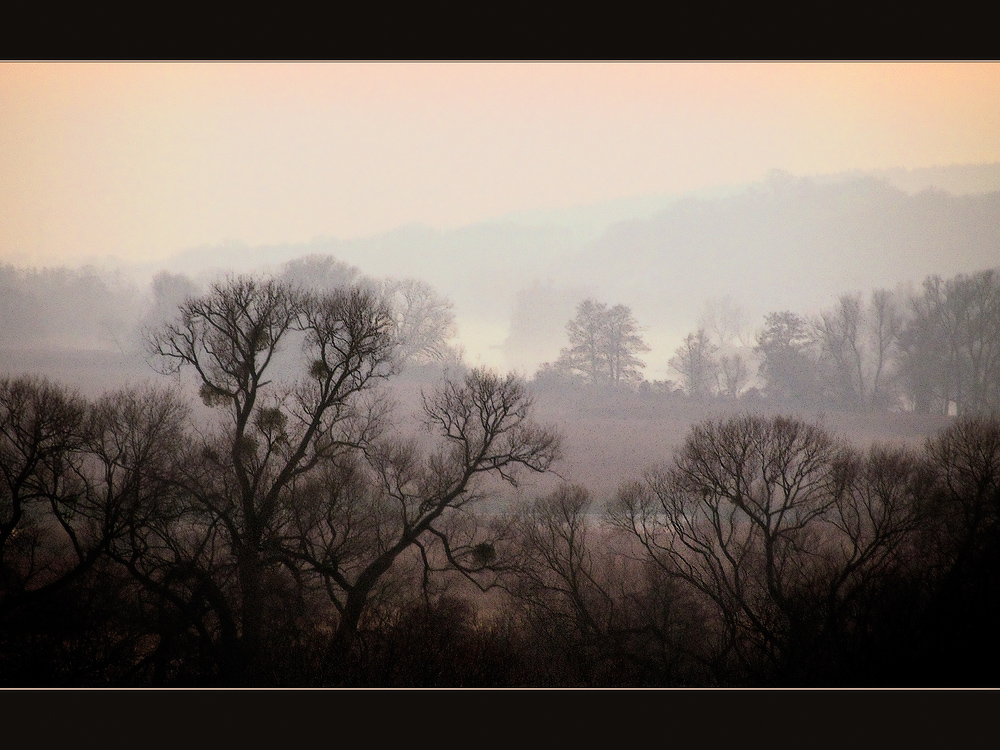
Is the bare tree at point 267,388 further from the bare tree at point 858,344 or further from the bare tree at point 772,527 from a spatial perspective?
the bare tree at point 858,344

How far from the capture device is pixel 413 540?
13734 millimetres

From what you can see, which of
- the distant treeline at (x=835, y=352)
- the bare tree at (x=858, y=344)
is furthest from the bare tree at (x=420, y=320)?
the bare tree at (x=858, y=344)

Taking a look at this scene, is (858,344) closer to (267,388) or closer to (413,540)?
(413,540)

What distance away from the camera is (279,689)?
500 inches

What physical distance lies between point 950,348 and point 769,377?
142 inches

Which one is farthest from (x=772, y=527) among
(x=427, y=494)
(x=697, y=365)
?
(x=427, y=494)

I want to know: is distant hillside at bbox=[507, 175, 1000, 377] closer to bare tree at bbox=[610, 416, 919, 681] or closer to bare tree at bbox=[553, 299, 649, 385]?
bare tree at bbox=[553, 299, 649, 385]

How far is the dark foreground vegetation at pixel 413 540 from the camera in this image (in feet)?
43.6

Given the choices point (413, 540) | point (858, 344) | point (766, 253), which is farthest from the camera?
point (766, 253)

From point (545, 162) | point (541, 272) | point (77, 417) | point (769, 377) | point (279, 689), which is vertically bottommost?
point (279, 689)
